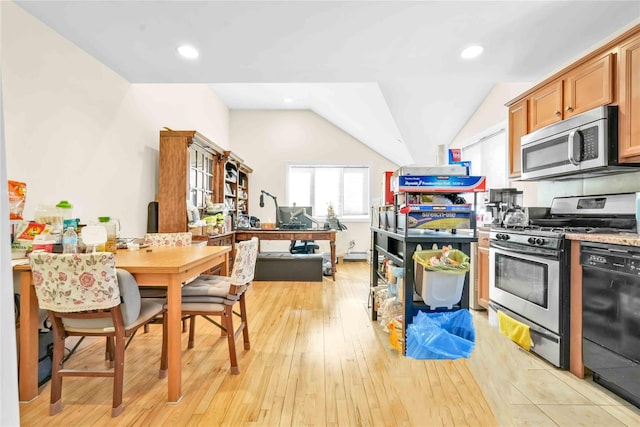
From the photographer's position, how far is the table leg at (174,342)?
1.73 metres

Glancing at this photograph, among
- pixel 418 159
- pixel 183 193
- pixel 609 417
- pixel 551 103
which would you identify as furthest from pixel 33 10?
pixel 418 159

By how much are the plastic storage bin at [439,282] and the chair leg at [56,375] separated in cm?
201

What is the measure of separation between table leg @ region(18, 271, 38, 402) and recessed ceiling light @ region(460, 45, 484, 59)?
10.4ft

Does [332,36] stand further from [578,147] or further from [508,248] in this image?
[508,248]

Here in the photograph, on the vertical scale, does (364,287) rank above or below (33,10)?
below

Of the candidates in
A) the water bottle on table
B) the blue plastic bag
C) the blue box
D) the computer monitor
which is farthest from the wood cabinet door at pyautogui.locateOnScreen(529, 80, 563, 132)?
the water bottle on table

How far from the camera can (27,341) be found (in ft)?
5.79

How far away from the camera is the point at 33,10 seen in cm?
208

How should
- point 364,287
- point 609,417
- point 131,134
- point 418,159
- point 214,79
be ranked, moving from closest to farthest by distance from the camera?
1. point 609,417
2. point 214,79
3. point 131,134
4. point 364,287
5. point 418,159

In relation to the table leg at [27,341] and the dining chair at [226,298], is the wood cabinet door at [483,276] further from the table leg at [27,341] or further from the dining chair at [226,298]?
the table leg at [27,341]

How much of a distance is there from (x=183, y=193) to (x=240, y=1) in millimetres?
2267

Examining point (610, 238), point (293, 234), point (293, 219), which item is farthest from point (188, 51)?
point (610, 238)

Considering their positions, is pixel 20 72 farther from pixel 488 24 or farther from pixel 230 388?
pixel 488 24

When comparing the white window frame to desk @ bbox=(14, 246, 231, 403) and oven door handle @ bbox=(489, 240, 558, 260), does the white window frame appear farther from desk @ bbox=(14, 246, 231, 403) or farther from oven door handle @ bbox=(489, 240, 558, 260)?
desk @ bbox=(14, 246, 231, 403)
